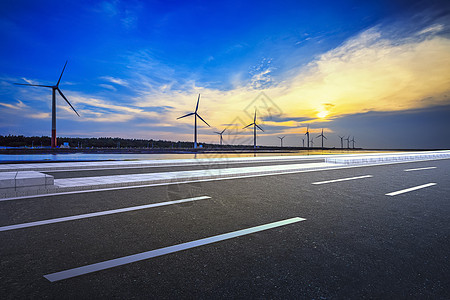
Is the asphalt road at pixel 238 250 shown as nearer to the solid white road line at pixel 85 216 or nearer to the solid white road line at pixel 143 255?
the solid white road line at pixel 143 255

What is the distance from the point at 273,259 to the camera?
11.9ft

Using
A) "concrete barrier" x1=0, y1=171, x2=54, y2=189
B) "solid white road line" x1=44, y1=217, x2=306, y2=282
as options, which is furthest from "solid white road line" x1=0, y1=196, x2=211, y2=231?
"concrete barrier" x1=0, y1=171, x2=54, y2=189

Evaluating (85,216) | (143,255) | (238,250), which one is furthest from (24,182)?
(238,250)

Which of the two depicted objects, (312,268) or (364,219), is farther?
(364,219)

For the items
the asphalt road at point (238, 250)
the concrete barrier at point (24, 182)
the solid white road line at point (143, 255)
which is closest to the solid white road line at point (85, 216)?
the asphalt road at point (238, 250)

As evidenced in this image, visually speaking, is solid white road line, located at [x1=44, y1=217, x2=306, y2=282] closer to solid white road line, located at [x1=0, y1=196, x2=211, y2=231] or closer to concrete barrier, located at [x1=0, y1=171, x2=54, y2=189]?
solid white road line, located at [x1=0, y1=196, x2=211, y2=231]

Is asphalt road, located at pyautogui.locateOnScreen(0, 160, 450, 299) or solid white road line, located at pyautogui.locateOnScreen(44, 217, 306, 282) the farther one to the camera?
solid white road line, located at pyautogui.locateOnScreen(44, 217, 306, 282)

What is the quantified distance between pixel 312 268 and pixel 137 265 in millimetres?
2158

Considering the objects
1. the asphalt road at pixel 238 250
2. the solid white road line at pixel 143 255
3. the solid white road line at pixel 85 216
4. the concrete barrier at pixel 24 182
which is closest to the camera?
the asphalt road at pixel 238 250

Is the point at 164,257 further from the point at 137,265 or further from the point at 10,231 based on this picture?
the point at 10,231

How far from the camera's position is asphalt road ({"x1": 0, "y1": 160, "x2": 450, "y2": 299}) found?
9.53ft

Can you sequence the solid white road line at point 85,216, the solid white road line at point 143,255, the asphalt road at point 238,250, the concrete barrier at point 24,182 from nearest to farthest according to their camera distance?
the asphalt road at point 238,250 → the solid white road line at point 143,255 → the solid white road line at point 85,216 → the concrete barrier at point 24,182

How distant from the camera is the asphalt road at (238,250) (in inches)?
114

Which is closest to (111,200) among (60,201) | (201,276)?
(60,201)
